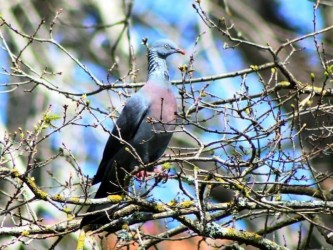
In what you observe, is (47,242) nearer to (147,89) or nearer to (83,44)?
(83,44)

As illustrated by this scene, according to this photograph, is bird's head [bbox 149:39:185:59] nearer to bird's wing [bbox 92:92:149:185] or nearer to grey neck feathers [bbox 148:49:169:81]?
grey neck feathers [bbox 148:49:169:81]

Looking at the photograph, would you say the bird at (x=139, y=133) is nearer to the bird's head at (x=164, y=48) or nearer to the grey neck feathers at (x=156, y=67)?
the grey neck feathers at (x=156, y=67)

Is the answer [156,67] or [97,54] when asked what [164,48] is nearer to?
[156,67]

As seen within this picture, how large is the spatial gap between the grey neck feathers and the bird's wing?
1.01ft

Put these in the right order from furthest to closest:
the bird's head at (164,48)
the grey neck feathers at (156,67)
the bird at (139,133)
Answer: the bird's head at (164,48) → the grey neck feathers at (156,67) → the bird at (139,133)

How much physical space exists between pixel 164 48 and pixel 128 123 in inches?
33.2

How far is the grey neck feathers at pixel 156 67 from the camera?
6.85 metres

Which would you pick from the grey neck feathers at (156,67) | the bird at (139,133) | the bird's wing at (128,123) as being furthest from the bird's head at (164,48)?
the bird's wing at (128,123)

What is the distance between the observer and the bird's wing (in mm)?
6585

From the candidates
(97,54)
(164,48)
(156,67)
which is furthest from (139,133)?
(97,54)

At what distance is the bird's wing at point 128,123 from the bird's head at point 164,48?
61 cm

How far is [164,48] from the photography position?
7.14 metres

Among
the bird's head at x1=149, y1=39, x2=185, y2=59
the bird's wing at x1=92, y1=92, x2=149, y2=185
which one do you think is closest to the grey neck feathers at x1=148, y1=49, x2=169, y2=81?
the bird's head at x1=149, y1=39, x2=185, y2=59

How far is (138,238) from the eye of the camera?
575 cm
